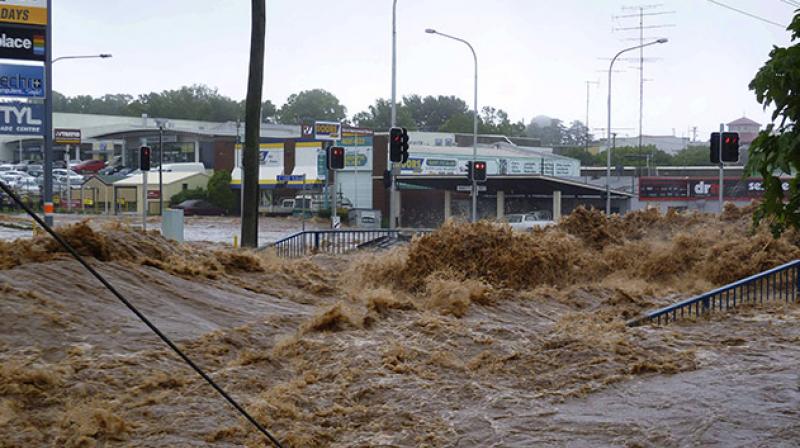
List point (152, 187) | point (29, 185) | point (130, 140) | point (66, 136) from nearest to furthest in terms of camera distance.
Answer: point (66, 136) < point (29, 185) < point (152, 187) < point (130, 140)

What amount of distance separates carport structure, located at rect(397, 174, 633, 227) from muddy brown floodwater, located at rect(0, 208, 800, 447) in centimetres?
3730

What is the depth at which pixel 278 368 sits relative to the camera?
35.0 feet

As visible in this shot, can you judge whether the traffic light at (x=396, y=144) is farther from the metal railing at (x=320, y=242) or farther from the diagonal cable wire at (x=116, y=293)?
the diagonal cable wire at (x=116, y=293)

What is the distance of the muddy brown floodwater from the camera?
8.74 meters

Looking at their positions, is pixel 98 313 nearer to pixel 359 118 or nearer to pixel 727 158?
pixel 727 158

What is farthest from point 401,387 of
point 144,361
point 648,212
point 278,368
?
point 648,212

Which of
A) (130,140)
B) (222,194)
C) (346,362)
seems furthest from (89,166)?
(346,362)

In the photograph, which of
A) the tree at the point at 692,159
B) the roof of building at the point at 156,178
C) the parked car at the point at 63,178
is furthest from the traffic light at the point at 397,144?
the tree at the point at 692,159

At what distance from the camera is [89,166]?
90812 mm

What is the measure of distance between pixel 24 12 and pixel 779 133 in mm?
20285

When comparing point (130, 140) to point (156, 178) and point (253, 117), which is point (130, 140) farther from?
point (253, 117)

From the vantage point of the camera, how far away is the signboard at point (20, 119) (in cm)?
2495

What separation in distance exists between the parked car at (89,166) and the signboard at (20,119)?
216 ft

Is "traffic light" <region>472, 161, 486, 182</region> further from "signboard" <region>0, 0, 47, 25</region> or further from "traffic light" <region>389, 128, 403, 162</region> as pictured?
"signboard" <region>0, 0, 47, 25</region>
